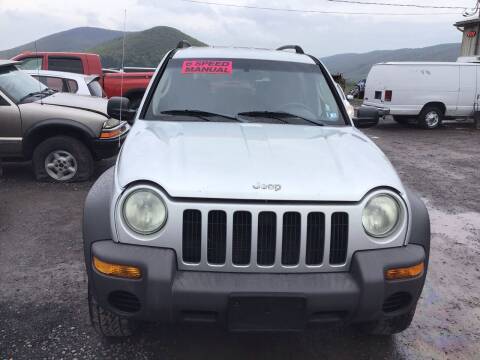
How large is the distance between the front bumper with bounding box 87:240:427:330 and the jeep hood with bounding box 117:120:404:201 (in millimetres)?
340

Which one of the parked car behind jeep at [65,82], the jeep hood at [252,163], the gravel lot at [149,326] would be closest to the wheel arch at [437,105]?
the gravel lot at [149,326]

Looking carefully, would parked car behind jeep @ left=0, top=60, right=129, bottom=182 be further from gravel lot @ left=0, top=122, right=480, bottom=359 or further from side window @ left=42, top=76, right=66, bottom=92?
side window @ left=42, top=76, right=66, bottom=92

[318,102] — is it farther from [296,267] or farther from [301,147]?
[296,267]

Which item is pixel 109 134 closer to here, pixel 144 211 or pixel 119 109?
pixel 119 109

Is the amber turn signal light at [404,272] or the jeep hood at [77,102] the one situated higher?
the jeep hood at [77,102]

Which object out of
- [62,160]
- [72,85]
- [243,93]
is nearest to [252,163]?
[243,93]

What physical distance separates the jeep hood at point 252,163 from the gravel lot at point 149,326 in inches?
43.9

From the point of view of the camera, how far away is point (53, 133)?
21.4ft

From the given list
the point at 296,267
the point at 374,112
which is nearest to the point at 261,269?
the point at 296,267

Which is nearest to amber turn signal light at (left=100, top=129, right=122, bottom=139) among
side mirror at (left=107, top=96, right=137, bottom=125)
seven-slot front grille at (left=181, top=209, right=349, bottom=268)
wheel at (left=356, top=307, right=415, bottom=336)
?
side mirror at (left=107, top=96, right=137, bottom=125)

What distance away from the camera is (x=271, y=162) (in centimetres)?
262

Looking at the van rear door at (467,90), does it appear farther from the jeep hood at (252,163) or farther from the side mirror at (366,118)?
the jeep hood at (252,163)

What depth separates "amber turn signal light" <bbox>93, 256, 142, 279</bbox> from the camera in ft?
7.51

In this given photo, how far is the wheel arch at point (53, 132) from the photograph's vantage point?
634 cm
